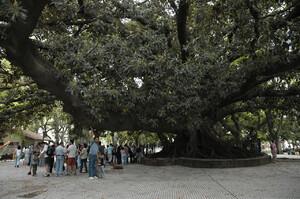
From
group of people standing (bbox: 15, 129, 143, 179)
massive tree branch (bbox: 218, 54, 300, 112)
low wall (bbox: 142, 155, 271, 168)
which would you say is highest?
massive tree branch (bbox: 218, 54, 300, 112)

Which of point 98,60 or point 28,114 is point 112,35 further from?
point 28,114

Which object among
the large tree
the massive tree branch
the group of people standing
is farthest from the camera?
the group of people standing

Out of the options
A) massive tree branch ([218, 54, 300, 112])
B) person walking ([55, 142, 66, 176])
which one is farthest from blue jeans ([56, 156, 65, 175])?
massive tree branch ([218, 54, 300, 112])

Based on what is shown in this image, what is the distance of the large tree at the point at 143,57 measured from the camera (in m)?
5.40

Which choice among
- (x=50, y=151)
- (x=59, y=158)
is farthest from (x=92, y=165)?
(x=50, y=151)

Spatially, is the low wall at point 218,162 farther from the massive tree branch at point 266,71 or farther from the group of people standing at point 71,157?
the group of people standing at point 71,157

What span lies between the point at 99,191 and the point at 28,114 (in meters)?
7.97

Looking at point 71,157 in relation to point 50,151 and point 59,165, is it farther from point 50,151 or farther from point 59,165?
point 50,151

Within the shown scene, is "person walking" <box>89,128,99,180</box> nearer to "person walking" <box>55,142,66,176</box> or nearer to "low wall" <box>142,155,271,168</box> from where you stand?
"person walking" <box>55,142,66,176</box>

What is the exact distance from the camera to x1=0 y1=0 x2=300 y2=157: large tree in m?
5.40

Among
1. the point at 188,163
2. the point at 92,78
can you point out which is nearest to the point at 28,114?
the point at 92,78

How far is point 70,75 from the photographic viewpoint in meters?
6.47

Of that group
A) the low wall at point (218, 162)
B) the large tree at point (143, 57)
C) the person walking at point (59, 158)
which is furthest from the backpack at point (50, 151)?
the low wall at point (218, 162)

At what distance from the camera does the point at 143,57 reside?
7.34 metres
